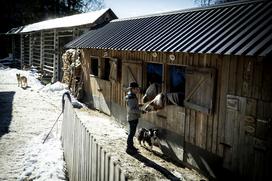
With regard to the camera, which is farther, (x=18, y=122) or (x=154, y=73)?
(x=18, y=122)

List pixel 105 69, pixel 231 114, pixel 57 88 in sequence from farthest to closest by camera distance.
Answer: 1. pixel 57 88
2. pixel 105 69
3. pixel 231 114

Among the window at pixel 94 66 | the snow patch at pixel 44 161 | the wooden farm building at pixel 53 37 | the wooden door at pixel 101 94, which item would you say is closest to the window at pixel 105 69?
the wooden door at pixel 101 94

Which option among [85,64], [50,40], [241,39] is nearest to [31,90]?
[85,64]

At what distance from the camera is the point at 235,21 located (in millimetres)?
8188

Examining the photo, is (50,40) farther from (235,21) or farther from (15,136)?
(235,21)

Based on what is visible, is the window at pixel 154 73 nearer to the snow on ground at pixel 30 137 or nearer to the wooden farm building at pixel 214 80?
the wooden farm building at pixel 214 80

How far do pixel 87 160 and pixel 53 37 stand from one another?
76.0 ft

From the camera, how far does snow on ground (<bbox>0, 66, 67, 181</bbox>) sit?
748 centimetres

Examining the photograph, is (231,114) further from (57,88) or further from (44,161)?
(57,88)

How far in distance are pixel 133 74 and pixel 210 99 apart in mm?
4321

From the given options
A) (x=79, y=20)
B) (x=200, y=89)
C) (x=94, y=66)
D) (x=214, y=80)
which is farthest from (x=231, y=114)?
(x=79, y=20)

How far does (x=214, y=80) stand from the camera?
778 centimetres

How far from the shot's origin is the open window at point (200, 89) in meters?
7.91

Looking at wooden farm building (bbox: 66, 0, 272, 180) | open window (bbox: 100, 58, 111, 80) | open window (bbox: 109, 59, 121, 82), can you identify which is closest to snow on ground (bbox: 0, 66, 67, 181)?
open window (bbox: 100, 58, 111, 80)
